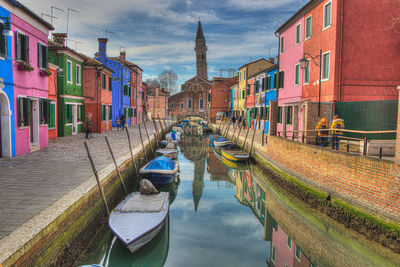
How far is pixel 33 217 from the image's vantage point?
16.4 feet

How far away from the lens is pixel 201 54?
8506 cm

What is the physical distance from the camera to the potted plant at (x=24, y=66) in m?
10.6

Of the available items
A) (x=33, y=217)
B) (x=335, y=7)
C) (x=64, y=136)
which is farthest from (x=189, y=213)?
(x=64, y=136)

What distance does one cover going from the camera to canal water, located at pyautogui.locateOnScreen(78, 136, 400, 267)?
6.20m

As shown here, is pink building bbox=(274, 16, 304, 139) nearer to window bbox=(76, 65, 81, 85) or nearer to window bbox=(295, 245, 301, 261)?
window bbox=(295, 245, 301, 261)

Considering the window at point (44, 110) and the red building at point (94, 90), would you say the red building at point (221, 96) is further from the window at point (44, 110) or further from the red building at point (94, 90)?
the window at point (44, 110)

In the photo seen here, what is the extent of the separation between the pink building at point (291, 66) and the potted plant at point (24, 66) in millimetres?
11828

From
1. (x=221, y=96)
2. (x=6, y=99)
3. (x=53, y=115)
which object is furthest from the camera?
(x=221, y=96)

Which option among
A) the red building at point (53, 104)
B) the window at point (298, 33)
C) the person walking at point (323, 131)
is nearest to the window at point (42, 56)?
the red building at point (53, 104)

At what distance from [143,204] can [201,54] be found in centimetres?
8141

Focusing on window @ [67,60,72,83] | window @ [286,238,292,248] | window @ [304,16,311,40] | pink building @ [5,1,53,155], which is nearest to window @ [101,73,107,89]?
window @ [67,60,72,83]

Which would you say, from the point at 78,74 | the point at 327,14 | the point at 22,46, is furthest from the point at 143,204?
the point at 78,74

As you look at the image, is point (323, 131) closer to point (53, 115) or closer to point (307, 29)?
point (307, 29)

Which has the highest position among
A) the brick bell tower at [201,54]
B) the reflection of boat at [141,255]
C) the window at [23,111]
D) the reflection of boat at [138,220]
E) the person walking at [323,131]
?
the brick bell tower at [201,54]
